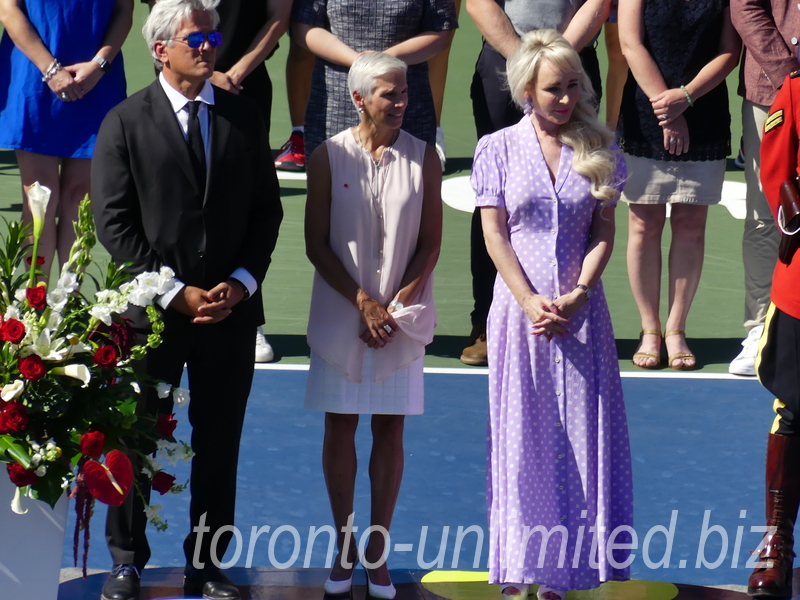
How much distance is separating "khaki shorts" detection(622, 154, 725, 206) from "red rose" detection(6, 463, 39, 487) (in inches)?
200

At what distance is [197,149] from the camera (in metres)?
5.32

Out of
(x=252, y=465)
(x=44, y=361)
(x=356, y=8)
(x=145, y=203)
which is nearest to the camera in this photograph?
(x=44, y=361)

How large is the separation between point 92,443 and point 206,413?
1.70 meters

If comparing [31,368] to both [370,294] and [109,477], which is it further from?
[370,294]

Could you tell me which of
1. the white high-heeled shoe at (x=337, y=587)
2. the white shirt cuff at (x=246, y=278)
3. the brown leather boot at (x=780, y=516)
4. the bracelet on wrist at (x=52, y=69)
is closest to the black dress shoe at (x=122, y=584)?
the white high-heeled shoe at (x=337, y=587)

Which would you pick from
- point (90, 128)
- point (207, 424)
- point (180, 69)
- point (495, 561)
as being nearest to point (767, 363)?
point (495, 561)

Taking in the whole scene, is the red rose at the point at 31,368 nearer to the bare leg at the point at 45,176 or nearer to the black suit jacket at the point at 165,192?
the black suit jacket at the point at 165,192

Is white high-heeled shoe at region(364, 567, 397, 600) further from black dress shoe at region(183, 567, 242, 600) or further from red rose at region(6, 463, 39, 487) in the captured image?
red rose at region(6, 463, 39, 487)

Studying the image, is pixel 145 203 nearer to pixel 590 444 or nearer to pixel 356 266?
pixel 356 266

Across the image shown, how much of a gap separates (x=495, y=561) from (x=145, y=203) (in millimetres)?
1998

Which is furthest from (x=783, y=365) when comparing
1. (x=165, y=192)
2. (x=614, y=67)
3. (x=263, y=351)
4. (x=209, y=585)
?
(x=614, y=67)

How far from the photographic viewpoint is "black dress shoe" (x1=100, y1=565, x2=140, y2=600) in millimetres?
5246

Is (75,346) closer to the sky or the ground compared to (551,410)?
closer to the sky

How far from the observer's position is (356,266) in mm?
5637
